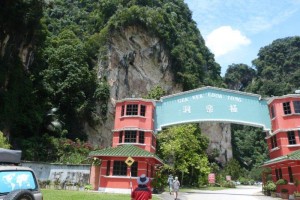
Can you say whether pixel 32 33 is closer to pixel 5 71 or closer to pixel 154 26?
pixel 5 71

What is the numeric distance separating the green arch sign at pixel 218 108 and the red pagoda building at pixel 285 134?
110cm

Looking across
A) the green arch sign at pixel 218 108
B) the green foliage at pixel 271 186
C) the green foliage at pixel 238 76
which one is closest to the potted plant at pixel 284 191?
the green foliage at pixel 271 186

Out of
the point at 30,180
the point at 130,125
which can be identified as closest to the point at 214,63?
the point at 130,125

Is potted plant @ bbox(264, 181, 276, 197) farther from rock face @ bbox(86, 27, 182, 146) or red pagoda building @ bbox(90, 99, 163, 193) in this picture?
rock face @ bbox(86, 27, 182, 146)

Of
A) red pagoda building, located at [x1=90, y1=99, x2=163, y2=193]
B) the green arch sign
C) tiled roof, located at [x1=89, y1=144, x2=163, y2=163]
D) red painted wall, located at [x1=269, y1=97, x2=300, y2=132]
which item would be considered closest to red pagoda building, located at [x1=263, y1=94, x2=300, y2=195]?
red painted wall, located at [x1=269, y1=97, x2=300, y2=132]

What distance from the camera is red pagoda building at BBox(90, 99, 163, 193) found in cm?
2488

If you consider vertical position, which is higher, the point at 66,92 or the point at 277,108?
the point at 66,92

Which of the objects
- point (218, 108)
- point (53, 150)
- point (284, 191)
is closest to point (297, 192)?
point (284, 191)

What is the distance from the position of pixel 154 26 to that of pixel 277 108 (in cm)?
2838

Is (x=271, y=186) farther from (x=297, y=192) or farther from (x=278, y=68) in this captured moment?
(x=278, y=68)

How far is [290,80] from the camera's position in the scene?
82.9 m

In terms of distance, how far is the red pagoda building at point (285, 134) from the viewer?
81.3 feet

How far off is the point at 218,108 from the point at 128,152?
9.25 m

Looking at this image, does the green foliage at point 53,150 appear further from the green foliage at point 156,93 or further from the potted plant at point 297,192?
the potted plant at point 297,192
